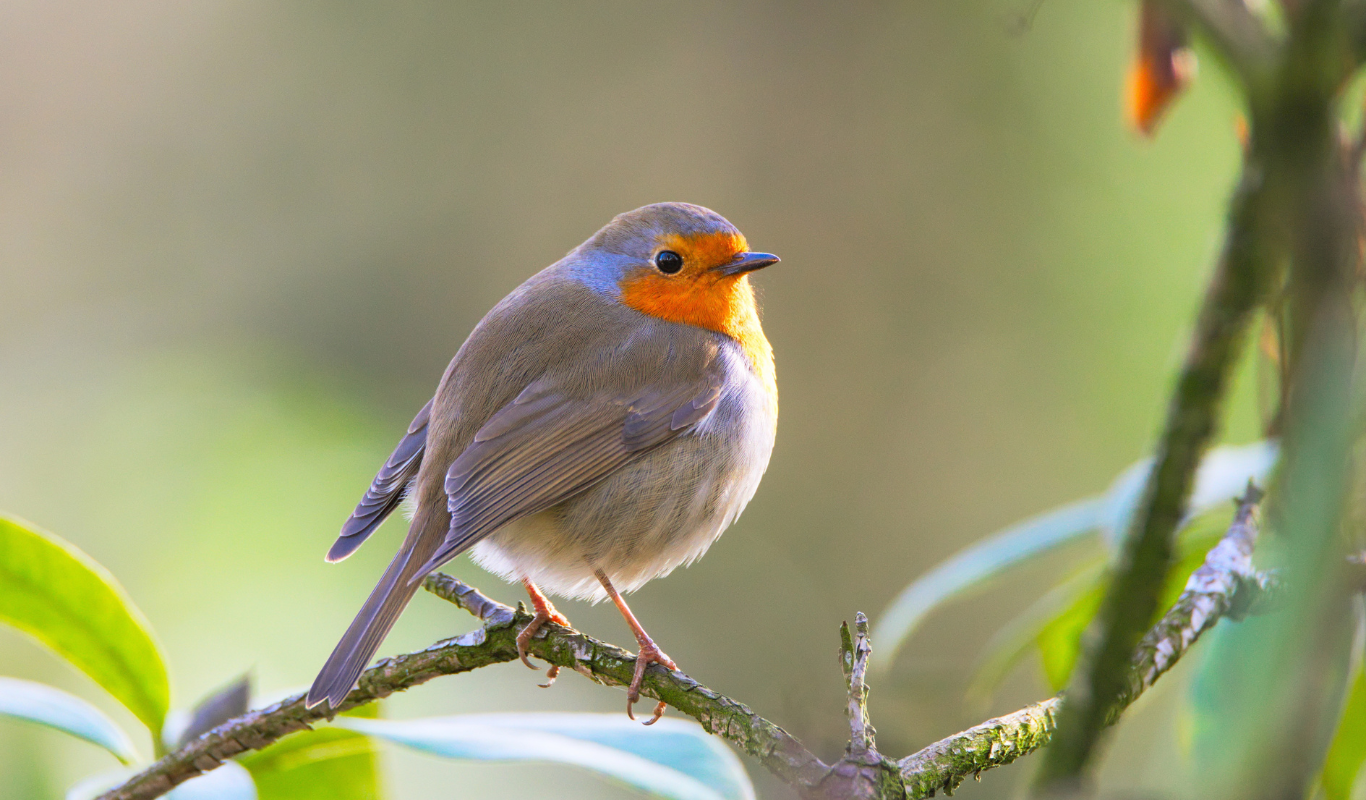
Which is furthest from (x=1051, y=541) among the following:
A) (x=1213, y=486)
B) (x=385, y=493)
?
(x=385, y=493)

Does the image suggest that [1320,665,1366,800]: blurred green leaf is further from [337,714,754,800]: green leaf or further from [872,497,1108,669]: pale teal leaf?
[337,714,754,800]: green leaf

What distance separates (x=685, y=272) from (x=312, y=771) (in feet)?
5.58

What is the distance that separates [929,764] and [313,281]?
600 cm

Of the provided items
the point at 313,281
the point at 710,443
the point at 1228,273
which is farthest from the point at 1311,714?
the point at 313,281

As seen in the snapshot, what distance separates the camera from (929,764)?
4.07ft

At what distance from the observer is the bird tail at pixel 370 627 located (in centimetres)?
163

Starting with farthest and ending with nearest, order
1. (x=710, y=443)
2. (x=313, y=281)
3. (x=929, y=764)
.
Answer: (x=313, y=281) → (x=710, y=443) → (x=929, y=764)

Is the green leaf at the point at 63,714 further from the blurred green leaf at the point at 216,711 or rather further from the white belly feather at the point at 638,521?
the white belly feather at the point at 638,521

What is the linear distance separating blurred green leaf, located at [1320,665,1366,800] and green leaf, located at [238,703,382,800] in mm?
1369

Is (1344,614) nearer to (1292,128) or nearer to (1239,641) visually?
(1292,128)

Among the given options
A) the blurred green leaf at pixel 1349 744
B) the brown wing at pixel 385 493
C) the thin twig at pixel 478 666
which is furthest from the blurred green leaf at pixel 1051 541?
the brown wing at pixel 385 493

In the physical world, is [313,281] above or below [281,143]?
below

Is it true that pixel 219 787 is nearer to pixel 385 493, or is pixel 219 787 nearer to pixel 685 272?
pixel 385 493

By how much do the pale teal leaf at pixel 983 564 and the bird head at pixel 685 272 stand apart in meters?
1.11
